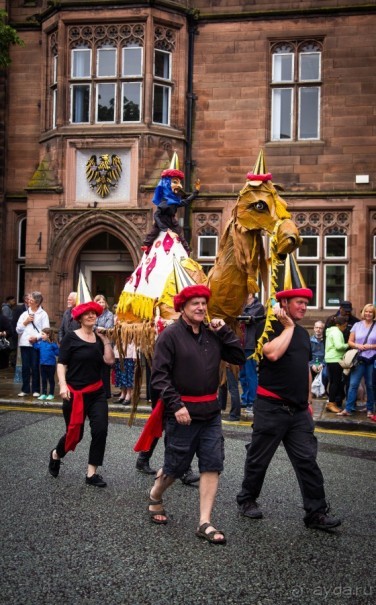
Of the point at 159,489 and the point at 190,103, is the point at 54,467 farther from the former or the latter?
the point at 190,103

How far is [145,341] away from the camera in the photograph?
7.52 metres

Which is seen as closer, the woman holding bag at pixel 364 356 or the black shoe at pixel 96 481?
the black shoe at pixel 96 481

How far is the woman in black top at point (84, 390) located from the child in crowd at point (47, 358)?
5.68 m

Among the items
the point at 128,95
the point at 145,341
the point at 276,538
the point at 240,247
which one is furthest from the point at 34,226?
the point at 276,538

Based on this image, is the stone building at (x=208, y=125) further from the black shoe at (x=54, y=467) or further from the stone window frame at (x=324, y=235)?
the black shoe at (x=54, y=467)

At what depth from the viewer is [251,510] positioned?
19.1 feet

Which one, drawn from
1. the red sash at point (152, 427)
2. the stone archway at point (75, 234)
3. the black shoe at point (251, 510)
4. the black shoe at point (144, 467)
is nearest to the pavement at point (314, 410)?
the stone archway at point (75, 234)

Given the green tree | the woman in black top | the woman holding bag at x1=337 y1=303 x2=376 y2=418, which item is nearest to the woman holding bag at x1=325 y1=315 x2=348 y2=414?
the woman holding bag at x1=337 y1=303 x2=376 y2=418

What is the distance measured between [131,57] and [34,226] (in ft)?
15.9

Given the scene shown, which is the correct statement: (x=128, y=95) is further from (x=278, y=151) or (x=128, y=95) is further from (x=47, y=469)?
(x=47, y=469)

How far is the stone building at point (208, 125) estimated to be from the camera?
1702cm

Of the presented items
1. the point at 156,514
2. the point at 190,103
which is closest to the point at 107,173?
the point at 190,103

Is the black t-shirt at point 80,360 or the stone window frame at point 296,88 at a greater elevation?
the stone window frame at point 296,88

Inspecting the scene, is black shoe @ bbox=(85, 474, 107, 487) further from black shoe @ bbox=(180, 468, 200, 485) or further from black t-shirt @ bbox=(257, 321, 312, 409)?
black t-shirt @ bbox=(257, 321, 312, 409)
